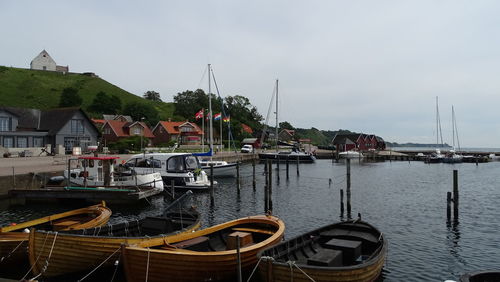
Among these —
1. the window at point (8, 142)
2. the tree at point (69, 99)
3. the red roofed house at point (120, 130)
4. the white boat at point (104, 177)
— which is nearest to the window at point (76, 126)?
the window at point (8, 142)

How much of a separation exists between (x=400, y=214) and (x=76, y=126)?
53600mm

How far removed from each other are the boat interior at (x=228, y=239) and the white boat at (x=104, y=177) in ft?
47.4

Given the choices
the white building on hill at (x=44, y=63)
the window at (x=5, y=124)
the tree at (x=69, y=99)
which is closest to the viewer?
the window at (x=5, y=124)

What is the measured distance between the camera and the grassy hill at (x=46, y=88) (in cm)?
12088

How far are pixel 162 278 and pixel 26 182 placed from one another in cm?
2433

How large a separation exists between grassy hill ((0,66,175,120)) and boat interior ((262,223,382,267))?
11196cm

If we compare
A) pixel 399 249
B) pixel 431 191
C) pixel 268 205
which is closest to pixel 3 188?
pixel 268 205

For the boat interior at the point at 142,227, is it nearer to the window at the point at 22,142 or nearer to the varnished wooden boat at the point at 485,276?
the varnished wooden boat at the point at 485,276

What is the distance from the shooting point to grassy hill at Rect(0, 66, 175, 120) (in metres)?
121

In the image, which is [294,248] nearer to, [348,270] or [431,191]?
[348,270]

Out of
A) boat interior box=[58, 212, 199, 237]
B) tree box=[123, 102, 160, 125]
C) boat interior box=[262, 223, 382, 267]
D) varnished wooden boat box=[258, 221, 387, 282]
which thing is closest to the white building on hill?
tree box=[123, 102, 160, 125]

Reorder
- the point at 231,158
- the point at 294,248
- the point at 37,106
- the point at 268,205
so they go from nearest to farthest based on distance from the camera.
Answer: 1. the point at 294,248
2. the point at 268,205
3. the point at 231,158
4. the point at 37,106

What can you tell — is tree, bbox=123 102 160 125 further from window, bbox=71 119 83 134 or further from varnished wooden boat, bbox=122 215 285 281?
varnished wooden boat, bbox=122 215 285 281

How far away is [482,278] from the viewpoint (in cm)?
888
